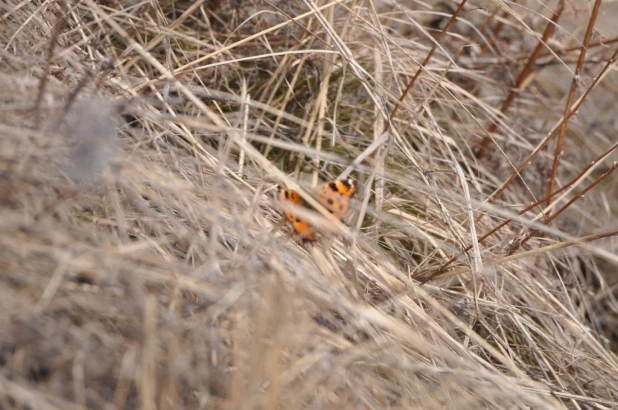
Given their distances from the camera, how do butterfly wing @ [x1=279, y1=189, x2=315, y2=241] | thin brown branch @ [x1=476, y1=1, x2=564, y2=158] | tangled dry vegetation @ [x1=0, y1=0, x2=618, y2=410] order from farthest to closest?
thin brown branch @ [x1=476, y1=1, x2=564, y2=158]
butterfly wing @ [x1=279, y1=189, x2=315, y2=241]
tangled dry vegetation @ [x1=0, y1=0, x2=618, y2=410]

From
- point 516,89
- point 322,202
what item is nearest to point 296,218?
point 322,202

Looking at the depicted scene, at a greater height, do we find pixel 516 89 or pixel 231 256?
pixel 516 89

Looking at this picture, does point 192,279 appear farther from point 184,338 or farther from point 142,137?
point 142,137

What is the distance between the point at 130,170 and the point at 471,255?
689 mm

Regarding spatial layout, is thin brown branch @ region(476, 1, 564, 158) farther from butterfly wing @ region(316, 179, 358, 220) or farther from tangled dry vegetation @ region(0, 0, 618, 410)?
butterfly wing @ region(316, 179, 358, 220)

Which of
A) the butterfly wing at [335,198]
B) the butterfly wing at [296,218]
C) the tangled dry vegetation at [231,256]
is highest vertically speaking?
the butterfly wing at [335,198]

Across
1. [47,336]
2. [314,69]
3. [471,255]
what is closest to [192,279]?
[47,336]

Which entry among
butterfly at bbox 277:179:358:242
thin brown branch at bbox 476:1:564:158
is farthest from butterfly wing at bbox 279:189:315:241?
thin brown branch at bbox 476:1:564:158

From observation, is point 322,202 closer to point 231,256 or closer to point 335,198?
point 335,198

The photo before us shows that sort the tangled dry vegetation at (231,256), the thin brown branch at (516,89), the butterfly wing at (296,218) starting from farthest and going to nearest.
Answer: the thin brown branch at (516,89) < the butterfly wing at (296,218) < the tangled dry vegetation at (231,256)

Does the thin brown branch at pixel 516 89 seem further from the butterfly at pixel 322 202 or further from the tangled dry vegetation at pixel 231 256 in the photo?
the butterfly at pixel 322 202

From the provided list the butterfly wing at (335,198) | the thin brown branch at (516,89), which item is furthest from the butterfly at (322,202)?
the thin brown branch at (516,89)

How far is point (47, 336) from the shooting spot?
2.67ft

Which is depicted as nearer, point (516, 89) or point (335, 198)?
point (335, 198)
